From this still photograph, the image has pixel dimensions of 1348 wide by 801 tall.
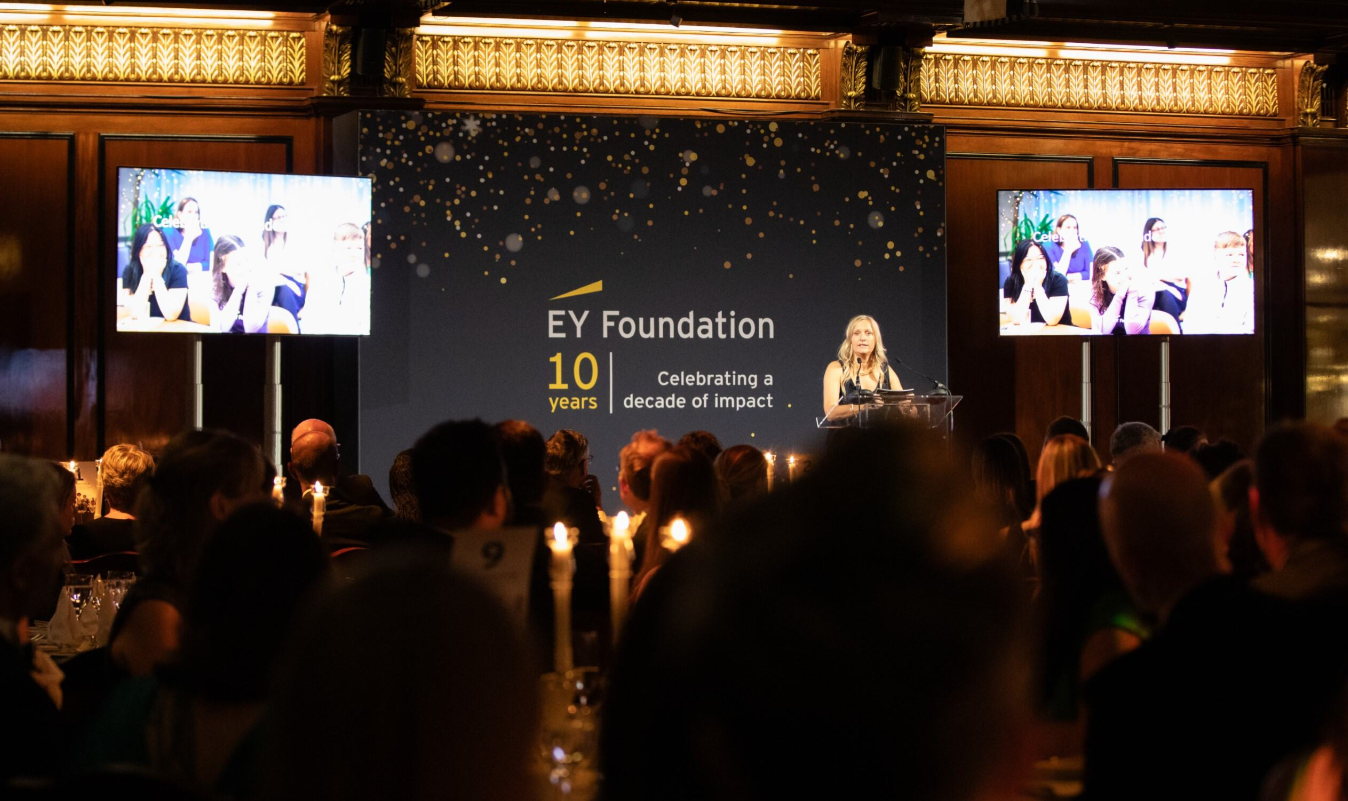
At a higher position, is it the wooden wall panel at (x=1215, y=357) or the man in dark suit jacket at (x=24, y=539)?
the wooden wall panel at (x=1215, y=357)

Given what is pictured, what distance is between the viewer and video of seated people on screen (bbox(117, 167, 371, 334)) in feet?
22.5

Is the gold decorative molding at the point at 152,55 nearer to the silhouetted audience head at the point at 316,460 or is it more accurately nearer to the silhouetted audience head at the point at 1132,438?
the silhouetted audience head at the point at 316,460

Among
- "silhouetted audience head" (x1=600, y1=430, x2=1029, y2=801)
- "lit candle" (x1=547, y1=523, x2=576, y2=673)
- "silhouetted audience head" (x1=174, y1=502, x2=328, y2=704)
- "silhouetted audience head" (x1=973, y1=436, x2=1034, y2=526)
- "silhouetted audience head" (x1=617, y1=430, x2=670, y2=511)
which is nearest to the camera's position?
"silhouetted audience head" (x1=600, y1=430, x2=1029, y2=801)

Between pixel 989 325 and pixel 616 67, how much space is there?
3.03m

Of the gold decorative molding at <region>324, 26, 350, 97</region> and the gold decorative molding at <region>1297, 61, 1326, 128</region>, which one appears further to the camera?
the gold decorative molding at <region>1297, 61, 1326, 128</region>

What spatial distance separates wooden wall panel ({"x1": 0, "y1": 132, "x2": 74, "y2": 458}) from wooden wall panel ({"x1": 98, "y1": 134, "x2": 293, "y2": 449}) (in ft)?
0.70

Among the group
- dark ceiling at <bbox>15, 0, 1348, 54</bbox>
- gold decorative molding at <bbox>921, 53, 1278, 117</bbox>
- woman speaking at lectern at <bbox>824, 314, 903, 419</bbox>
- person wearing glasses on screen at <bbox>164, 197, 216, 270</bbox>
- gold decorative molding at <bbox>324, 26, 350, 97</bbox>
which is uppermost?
dark ceiling at <bbox>15, 0, 1348, 54</bbox>

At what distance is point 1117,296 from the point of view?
26.9ft

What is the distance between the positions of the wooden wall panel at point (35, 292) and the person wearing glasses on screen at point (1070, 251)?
19.2ft

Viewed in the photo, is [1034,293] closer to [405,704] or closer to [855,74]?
[855,74]

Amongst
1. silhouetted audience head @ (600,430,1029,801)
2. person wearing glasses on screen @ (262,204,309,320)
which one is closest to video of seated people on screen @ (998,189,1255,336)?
person wearing glasses on screen @ (262,204,309,320)

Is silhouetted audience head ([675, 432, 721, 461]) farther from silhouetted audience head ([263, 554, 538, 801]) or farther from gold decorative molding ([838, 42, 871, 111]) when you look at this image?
silhouetted audience head ([263, 554, 538, 801])

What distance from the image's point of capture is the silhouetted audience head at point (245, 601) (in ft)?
5.65

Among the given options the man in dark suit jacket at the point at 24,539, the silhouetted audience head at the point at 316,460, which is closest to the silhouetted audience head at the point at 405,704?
the man in dark suit jacket at the point at 24,539
